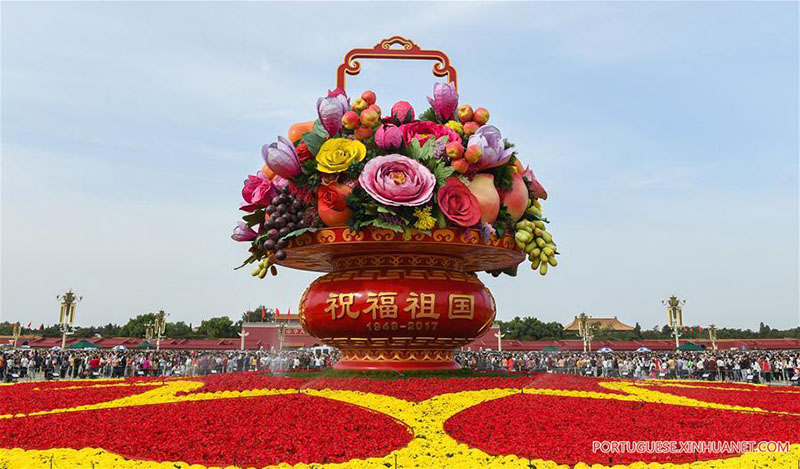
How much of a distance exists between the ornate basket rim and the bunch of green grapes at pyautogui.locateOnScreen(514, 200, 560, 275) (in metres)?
0.22

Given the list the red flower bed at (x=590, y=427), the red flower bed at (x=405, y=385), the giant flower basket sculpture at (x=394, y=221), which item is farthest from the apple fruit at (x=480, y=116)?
the red flower bed at (x=590, y=427)

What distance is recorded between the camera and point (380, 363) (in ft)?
32.5

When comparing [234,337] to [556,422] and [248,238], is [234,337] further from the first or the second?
[556,422]

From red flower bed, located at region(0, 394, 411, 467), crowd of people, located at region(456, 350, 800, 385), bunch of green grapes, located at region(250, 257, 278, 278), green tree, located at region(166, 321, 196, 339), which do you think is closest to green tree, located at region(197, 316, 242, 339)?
green tree, located at region(166, 321, 196, 339)

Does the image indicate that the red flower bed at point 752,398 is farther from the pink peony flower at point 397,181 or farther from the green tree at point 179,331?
the green tree at point 179,331

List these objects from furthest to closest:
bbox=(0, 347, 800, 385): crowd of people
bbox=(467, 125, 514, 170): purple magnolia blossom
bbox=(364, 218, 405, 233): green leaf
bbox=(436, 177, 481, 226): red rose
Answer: bbox=(0, 347, 800, 385): crowd of people
bbox=(467, 125, 514, 170): purple magnolia blossom
bbox=(436, 177, 481, 226): red rose
bbox=(364, 218, 405, 233): green leaf

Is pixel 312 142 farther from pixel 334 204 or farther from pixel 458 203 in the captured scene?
pixel 458 203

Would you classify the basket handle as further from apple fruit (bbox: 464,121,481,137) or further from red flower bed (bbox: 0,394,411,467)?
red flower bed (bbox: 0,394,411,467)

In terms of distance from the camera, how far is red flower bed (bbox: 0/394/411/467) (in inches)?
184

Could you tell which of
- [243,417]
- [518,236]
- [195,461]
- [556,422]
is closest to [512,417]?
[556,422]

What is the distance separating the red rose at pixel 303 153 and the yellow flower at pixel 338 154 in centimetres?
43

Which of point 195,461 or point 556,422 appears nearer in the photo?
point 195,461

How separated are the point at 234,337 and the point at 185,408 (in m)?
63.1

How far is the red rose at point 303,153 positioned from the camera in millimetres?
9758
